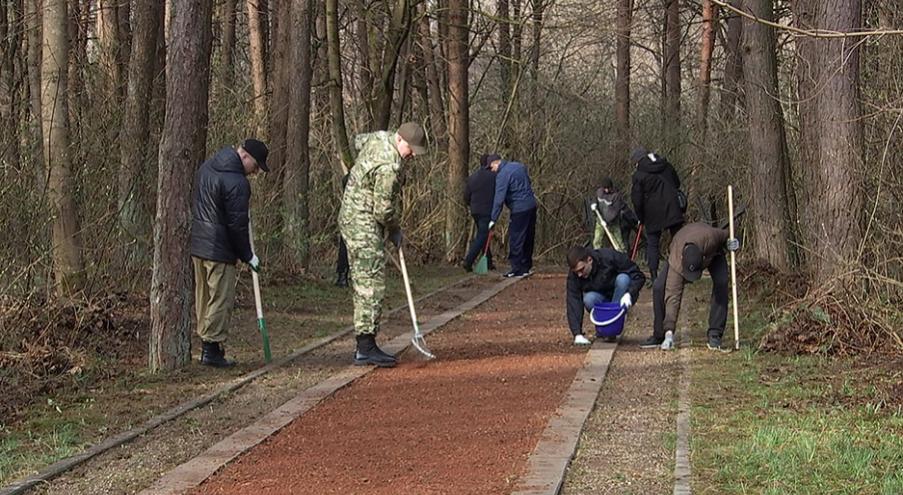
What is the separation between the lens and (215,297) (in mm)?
11727

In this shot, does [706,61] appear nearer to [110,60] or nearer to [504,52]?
[504,52]

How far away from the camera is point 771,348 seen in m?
12.6

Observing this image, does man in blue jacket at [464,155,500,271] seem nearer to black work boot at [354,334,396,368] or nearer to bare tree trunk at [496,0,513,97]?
bare tree trunk at [496,0,513,97]

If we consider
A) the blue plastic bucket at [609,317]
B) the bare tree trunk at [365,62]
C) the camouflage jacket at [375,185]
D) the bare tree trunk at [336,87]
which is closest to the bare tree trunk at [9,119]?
the camouflage jacket at [375,185]

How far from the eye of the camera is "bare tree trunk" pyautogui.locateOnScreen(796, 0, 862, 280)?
12.7m

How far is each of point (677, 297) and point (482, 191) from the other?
10.7 metres

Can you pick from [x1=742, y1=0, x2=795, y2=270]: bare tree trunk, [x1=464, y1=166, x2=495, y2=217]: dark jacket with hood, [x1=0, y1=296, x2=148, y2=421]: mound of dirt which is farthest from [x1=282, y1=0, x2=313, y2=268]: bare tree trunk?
[x1=0, y1=296, x2=148, y2=421]: mound of dirt

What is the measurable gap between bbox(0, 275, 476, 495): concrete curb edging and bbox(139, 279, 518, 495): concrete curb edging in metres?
0.60

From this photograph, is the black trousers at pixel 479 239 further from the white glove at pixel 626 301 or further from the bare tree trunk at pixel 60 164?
the bare tree trunk at pixel 60 164

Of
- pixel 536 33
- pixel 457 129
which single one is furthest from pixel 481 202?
pixel 536 33

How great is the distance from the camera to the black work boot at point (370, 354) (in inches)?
471

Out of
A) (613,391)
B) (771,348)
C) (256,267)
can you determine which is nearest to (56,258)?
(256,267)

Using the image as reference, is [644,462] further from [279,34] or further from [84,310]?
[279,34]

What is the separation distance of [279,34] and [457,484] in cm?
1579
